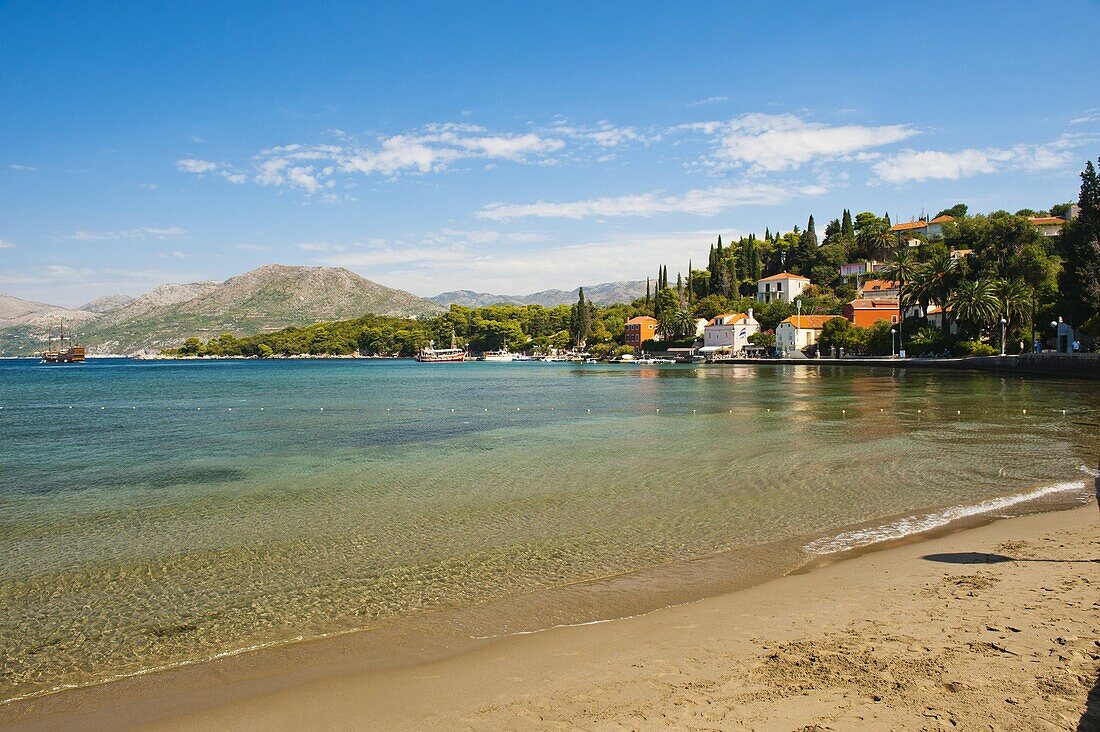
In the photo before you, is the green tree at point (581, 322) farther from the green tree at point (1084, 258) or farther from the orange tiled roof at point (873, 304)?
the green tree at point (1084, 258)

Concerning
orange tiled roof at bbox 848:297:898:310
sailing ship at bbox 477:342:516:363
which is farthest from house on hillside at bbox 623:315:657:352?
orange tiled roof at bbox 848:297:898:310

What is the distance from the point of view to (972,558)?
29.7ft

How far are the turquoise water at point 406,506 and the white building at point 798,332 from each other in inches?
3218

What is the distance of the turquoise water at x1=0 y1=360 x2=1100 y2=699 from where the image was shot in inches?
319

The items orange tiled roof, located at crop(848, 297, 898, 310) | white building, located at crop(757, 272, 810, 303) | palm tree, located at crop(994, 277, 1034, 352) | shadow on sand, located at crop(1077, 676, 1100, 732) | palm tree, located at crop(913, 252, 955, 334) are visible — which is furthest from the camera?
white building, located at crop(757, 272, 810, 303)

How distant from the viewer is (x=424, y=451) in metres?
21.9

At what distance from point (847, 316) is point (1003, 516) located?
339 ft

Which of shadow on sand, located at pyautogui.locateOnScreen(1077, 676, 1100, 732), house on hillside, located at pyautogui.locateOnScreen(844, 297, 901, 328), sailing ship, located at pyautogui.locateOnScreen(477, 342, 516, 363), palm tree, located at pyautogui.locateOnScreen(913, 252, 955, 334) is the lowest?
sailing ship, located at pyautogui.locateOnScreen(477, 342, 516, 363)

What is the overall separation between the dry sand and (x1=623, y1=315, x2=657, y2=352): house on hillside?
138237 millimetres

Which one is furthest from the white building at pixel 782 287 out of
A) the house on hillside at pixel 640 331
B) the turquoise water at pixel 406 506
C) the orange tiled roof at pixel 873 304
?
the turquoise water at pixel 406 506

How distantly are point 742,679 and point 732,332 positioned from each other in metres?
121

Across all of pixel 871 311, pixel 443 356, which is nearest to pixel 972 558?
pixel 871 311

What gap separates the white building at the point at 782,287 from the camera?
419ft

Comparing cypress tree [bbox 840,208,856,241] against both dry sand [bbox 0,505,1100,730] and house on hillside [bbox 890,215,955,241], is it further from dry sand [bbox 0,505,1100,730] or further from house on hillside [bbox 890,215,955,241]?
dry sand [bbox 0,505,1100,730]
